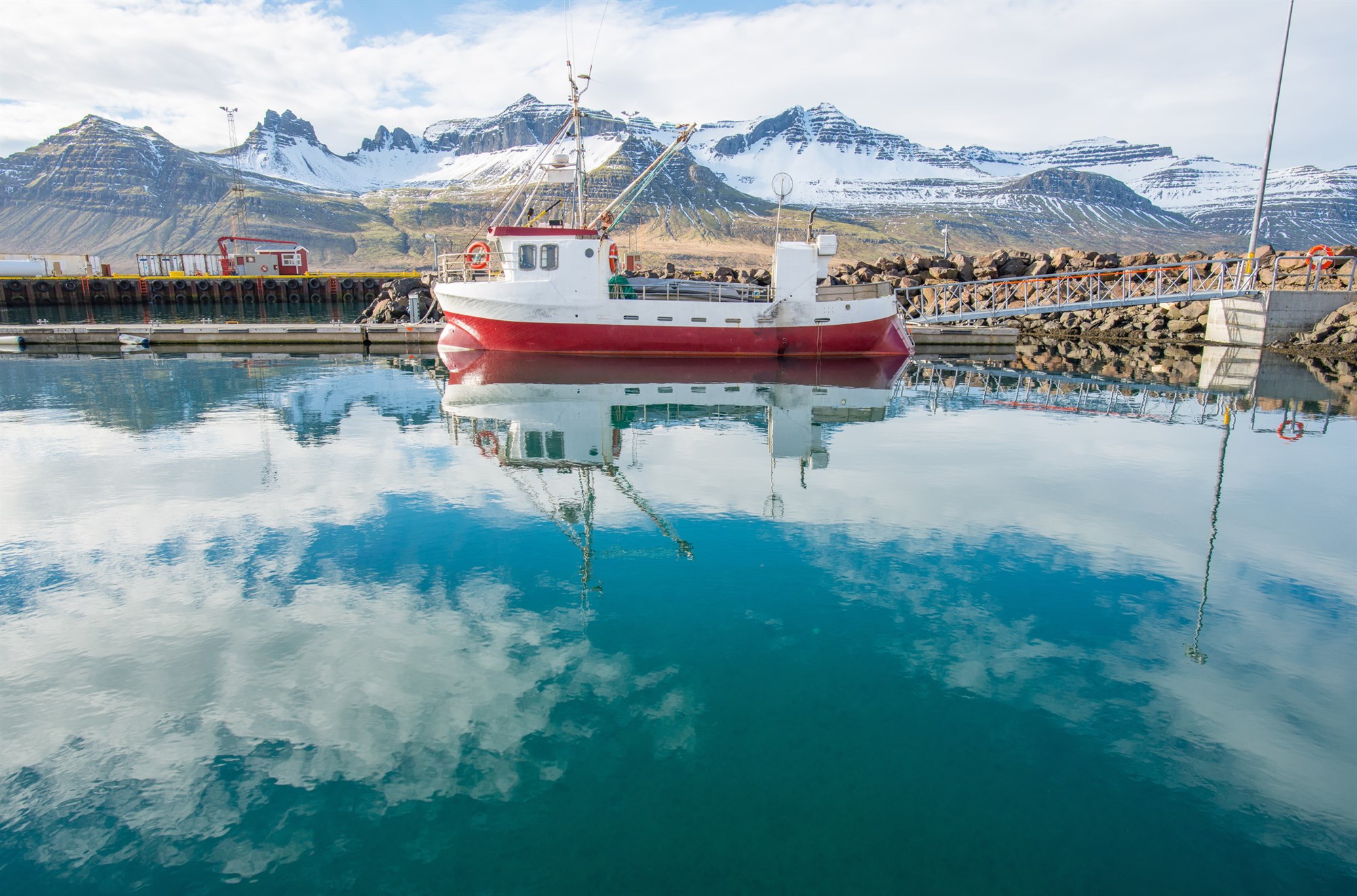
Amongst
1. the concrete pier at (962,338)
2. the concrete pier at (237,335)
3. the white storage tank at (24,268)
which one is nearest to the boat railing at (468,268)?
the concrete pier at (237,335)

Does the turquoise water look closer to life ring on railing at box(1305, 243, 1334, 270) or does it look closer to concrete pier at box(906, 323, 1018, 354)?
concrete pier at box(906, 323, 1018, 354)

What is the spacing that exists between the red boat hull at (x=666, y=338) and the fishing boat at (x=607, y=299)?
3 centimetres

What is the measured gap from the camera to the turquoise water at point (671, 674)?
4.32 meters

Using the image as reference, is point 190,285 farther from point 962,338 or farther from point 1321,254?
point 1321,254

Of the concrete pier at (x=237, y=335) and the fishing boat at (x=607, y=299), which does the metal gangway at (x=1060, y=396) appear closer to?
the fishing boat at (x=607, y=299)

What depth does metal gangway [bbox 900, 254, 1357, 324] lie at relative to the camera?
2966 cm

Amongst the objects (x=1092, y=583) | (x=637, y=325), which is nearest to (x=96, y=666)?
(x=1092, y=583)

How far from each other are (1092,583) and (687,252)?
16801cm

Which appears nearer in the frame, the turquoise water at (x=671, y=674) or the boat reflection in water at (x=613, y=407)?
the turquoise water at (x=671, y=674)

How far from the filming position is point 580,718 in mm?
5465

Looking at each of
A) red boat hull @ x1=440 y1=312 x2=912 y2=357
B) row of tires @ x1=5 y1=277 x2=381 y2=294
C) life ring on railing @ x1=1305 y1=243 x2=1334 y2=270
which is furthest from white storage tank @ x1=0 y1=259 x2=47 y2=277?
life ring on railing @ x1=1305 y1=243 x2=1334 y2=270

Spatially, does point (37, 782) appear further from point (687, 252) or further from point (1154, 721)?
point (687, 252)

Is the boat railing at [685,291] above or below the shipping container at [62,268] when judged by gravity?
below

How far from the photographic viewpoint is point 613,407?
17.5m
